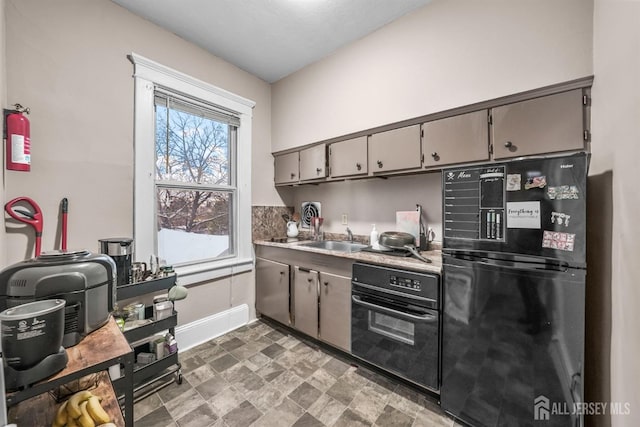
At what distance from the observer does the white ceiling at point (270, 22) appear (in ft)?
6.31

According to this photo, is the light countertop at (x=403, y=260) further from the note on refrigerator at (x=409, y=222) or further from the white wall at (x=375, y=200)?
the white wall at (x=375, y=200)

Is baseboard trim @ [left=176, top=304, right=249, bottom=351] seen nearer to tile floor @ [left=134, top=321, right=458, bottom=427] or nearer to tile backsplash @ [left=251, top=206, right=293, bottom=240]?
tile floor @ [left=134, top=321, right=458, bottom=427]

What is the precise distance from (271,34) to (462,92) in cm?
174

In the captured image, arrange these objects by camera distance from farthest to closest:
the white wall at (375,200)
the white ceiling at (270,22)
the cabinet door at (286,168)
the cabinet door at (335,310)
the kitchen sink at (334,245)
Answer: the cabinet door at (286,168) → the kitchen sink at (334,245) → the white wall at (375,200) → the cabinet door at (335,310) → the white ceiling at (270,22)

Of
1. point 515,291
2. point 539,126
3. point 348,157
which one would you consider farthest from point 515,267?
point 348,157

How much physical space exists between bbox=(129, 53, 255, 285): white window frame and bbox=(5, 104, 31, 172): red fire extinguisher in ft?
1.93

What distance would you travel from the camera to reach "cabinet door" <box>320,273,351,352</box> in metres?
2.05

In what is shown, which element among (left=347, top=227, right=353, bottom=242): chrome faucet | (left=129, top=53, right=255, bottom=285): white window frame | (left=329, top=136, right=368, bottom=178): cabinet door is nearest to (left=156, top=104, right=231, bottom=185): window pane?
(left=129, top=53, right=255, bottom=285): white window frame

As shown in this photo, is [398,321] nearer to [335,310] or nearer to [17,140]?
[335,310]

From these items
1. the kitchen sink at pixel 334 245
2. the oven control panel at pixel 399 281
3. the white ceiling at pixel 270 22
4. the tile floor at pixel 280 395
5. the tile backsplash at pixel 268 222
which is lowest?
the tile floor at pixel 280 395

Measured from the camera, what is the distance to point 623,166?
1.03 metres

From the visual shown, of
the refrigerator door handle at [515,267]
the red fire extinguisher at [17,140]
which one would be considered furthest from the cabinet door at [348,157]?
the red fire extinguisher at [17,140]

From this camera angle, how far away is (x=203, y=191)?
2.54 metres

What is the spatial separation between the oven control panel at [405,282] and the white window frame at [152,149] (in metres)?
1.72
